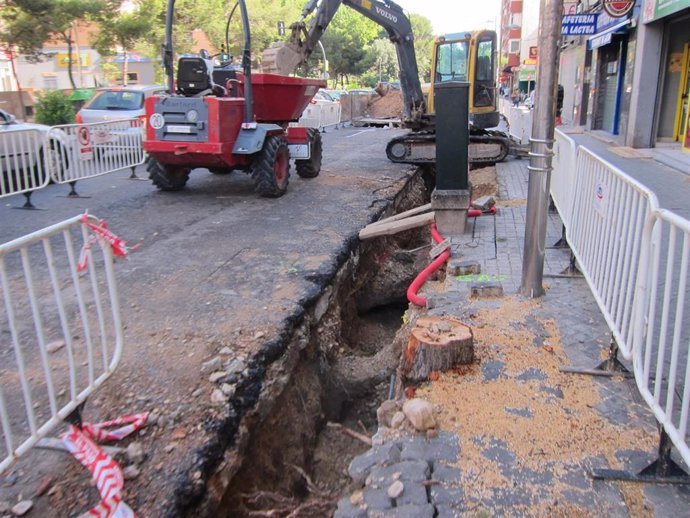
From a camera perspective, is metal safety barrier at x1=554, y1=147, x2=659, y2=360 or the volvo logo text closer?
metal safety barrier at x1=554, y1=147, x2=659, y2=360

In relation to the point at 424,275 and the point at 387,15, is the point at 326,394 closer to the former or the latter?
the point at 424,275

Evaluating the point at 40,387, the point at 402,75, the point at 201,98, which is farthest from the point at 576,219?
the point at 402,75

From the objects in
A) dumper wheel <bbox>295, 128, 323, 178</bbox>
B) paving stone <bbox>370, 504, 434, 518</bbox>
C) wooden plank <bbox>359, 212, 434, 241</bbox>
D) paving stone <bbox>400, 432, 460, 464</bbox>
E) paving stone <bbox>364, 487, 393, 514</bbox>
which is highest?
dumper wheel <bbox>295, 128, 323, 178</bbox>

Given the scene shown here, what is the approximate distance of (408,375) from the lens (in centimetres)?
380

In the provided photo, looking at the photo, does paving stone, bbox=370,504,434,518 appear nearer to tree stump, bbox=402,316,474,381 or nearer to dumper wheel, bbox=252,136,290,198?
tree stump, bbox=402,316,474,381

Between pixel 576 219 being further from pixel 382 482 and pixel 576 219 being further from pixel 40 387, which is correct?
pixel 40 387

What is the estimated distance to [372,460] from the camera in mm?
3025

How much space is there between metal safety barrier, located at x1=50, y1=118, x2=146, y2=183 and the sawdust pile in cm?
788

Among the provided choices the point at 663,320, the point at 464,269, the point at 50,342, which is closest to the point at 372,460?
the point at 663,320

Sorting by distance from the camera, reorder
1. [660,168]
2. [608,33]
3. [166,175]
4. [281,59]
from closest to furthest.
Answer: [166,175], [281,59], [660,168], [608,33]

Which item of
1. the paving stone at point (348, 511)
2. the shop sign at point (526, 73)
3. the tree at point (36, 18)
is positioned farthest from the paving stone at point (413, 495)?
the shop sign at point (526, 73)

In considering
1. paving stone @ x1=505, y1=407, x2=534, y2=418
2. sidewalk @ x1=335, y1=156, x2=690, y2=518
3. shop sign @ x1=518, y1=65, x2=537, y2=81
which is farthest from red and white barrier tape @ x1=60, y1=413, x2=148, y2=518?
shop sign @ x1=518, y1=65, x2=537, y2=81

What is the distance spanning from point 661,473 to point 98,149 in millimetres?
9835

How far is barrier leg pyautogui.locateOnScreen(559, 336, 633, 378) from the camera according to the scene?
3.67 m
